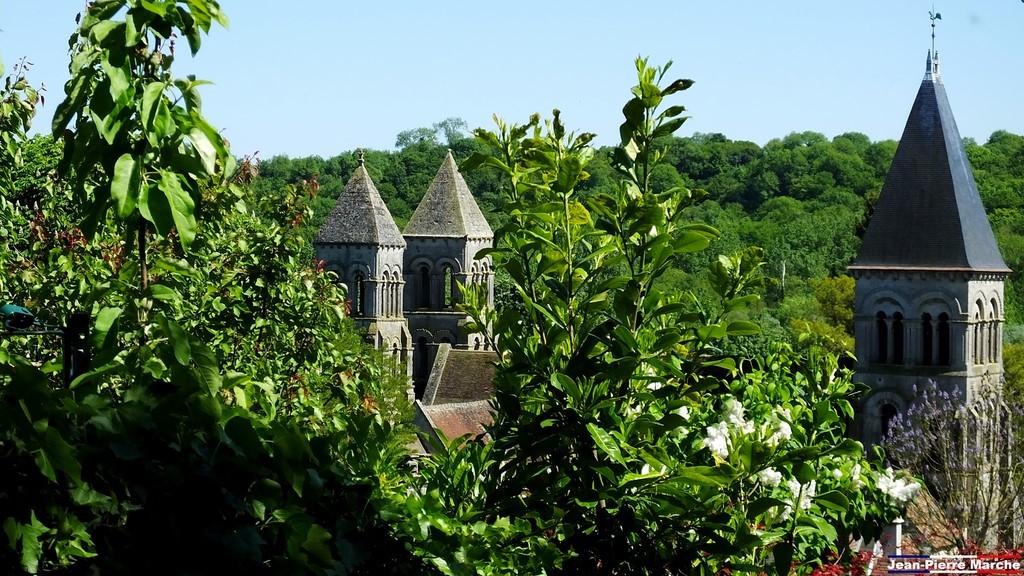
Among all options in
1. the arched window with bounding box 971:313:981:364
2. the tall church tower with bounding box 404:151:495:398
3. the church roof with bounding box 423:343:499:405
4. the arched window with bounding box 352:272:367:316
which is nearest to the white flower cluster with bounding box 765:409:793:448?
the arched window with bounding box 971:313:981:364

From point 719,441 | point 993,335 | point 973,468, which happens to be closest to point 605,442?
point 719,441

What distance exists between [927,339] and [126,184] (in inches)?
1509

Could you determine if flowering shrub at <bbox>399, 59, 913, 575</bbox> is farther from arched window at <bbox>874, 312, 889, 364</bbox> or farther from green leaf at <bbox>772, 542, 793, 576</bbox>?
arched window at <bbox>874, 312, 889, 364</bbox>

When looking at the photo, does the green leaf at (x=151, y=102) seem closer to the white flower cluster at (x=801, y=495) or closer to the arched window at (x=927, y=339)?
the white flower cluster at (x=801, y=495)

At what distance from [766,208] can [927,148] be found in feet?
173

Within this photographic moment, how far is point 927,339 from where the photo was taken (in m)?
39.3

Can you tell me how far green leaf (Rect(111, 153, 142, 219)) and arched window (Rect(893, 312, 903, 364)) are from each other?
37.8 meters

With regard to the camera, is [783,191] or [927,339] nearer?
[927,339]

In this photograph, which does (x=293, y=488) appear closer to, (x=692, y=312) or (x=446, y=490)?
(x=446, y=490)

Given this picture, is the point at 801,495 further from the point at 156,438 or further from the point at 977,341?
the point at 977,341

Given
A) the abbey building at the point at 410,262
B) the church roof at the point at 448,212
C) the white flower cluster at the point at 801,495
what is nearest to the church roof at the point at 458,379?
the abbey building at the point at 410,262

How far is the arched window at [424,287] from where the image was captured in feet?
203

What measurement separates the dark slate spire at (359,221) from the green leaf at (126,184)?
55367 millimetres

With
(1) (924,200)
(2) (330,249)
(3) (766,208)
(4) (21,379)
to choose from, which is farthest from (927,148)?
(3) (766,208)
